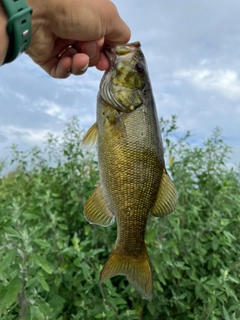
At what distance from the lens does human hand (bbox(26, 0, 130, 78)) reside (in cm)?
191

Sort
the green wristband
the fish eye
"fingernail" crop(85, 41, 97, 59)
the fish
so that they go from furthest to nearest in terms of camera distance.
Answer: "fingernail" crop(85, 41, 97, 59) < the fish eye < the fish < the green wristband

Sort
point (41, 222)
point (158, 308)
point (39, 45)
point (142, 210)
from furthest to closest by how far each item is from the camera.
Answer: point (41, 222) → point (158, 308) → point (39, 45) → point (142, 210)

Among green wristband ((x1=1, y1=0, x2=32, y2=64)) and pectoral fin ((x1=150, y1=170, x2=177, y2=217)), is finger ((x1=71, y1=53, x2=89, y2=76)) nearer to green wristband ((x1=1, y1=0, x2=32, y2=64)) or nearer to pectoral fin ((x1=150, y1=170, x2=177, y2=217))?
green wristband ((x1=1, y1=0, x2=32, y2=64))

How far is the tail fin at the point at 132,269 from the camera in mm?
1859

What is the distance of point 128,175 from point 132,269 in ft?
1.28

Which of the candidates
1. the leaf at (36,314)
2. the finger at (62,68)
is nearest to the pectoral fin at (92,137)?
the finger at (62,68)

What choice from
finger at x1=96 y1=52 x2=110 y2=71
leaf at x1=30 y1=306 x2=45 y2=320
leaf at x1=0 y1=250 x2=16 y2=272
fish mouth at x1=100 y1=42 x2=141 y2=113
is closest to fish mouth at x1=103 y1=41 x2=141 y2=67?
fish mouth at x1=100 y1=42 x2=141 y2=113

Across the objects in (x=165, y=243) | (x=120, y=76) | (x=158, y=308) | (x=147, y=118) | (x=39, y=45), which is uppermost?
(x=39, y=45)

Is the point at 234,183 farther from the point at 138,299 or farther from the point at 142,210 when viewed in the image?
the point at 142,210

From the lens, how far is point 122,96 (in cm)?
192

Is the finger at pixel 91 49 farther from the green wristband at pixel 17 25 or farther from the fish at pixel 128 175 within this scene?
the green wristband at pixel 17 25

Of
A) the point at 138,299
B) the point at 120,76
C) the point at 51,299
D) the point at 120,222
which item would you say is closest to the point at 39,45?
the point at 120,76

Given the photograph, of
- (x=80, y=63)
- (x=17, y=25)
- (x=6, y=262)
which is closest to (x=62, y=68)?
(x=80, y=63)

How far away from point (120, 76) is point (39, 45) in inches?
18.1
